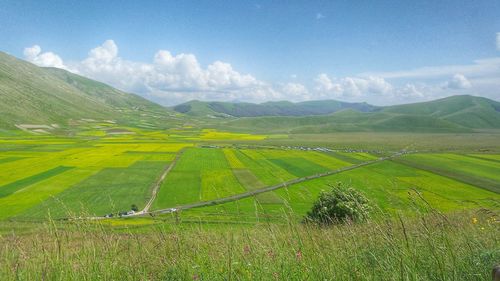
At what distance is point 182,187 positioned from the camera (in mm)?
70625

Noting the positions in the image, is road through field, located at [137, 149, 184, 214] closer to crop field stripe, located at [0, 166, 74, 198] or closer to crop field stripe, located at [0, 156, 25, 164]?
crop field stripe, located at [0, 166, 74, 198]

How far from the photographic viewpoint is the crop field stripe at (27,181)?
203 ft

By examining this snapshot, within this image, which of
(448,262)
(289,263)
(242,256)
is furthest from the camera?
(242,256)

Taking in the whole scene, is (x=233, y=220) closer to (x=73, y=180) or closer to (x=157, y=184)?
(x=157, y=184)

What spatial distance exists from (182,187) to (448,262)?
69.0 metres

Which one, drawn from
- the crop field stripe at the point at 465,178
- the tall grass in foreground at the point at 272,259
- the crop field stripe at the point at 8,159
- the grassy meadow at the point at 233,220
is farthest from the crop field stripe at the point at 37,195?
the crop field stripe at the point at 465,178

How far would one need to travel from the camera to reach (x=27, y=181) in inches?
2778

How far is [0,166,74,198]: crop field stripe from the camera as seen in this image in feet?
203

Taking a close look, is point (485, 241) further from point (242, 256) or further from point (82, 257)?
point (82, 257)

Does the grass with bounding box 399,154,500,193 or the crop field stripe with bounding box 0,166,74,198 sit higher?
the grass with bounding box 399,154,500,193

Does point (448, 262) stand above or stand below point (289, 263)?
above

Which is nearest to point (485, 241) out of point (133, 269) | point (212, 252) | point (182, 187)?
point (212, 252)

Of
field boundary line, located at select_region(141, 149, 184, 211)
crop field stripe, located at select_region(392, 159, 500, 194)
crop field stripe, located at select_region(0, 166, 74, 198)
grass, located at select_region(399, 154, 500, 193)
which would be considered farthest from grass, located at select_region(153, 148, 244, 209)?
grass, located at select_region(399, 154, 500, 193)

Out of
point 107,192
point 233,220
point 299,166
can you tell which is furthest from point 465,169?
point 107,192
